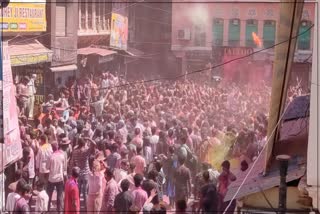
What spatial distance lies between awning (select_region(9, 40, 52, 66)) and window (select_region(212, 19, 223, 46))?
1830 millimetres

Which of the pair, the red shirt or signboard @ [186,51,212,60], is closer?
signboard @ [186,51,212,60]

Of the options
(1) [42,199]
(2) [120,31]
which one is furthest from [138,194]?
(2) [120,31]

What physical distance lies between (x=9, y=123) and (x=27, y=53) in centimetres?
81

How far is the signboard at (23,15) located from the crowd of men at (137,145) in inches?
23.8

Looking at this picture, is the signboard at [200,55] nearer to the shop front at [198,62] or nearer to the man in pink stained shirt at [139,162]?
the shop front at [198,62]

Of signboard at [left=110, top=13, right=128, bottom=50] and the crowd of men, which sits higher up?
signboard at [left=110, top=13, right=128, bottom=50]

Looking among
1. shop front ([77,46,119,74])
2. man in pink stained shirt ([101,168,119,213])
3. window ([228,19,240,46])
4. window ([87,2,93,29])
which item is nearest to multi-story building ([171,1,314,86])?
window ([228,19,240,46])

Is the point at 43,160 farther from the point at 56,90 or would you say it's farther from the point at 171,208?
the point at 171,208

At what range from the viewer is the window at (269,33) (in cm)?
789

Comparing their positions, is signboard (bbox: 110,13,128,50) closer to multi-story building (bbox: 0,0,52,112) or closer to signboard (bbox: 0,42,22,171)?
multi-story building (bbox: 0,0,52,112)

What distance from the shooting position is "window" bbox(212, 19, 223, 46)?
→ 8028 mm

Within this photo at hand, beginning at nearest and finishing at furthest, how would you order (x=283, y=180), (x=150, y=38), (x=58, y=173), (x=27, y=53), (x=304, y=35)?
(x=283, y=180) → (x=304, y=35) → (x=150, y=38) → (x=27, y=53) → (x=58, y=173)

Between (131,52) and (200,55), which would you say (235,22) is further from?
(131,52)

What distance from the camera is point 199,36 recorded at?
26.4 ft
